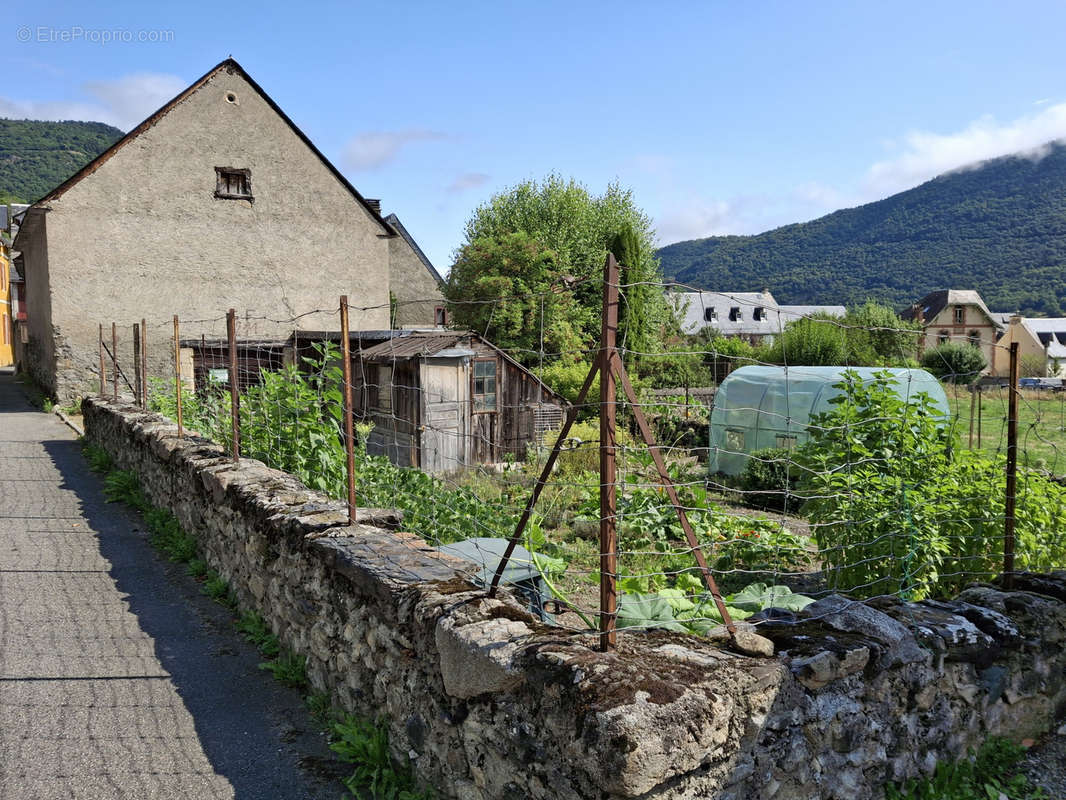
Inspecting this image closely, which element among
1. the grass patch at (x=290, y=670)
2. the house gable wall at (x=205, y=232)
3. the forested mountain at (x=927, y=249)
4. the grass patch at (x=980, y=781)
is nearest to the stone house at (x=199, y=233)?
the house gable wall at (x=205, y=232)

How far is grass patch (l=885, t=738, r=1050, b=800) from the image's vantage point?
9.68ft

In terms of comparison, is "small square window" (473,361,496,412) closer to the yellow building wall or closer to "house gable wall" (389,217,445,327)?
"house gable wall" (389,217,445,327)

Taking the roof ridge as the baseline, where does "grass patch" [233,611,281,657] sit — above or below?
below

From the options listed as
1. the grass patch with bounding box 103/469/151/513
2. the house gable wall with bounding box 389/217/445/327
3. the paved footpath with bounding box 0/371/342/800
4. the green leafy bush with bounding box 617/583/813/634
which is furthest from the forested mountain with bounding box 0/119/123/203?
the green leafy bush with bounding box 617/583/813/634

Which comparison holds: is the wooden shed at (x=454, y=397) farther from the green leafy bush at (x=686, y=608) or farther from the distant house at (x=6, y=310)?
the distant house at (x=6, y=310)

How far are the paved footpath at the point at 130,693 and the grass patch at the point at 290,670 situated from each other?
0.06 m

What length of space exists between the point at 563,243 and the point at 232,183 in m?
19.7

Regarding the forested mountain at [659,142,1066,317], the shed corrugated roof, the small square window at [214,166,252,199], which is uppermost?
the forested mountain at [659,142,1066,317]

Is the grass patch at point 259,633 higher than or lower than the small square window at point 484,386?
lower

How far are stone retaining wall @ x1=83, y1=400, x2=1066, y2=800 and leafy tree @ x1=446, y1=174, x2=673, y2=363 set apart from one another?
84.6ft

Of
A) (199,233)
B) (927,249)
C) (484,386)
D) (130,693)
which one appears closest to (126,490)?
(130,693)

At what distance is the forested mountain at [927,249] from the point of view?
109 m

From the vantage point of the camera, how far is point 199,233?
1816cm

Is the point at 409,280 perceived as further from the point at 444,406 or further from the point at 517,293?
the point at 444,406
